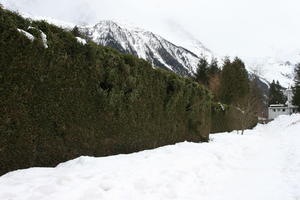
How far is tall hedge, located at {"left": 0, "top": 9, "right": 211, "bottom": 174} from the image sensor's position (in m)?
5.19

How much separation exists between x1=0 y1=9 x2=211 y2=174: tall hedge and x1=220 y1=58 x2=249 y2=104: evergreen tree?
2925cm

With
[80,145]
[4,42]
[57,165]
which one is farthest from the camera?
[80,145]

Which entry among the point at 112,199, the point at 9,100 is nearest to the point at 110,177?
the point at 112,199

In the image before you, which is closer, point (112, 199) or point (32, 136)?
point (112, 199)

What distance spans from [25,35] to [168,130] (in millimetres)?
7553

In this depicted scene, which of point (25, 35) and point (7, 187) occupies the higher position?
point (25, 35)

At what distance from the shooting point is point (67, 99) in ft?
21.5

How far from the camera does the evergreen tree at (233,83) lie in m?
38.2

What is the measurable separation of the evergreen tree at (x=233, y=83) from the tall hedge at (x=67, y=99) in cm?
2925

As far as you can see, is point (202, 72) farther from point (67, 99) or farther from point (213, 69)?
point (67, 99)

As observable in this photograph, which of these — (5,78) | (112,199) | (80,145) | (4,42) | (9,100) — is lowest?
(112,199)

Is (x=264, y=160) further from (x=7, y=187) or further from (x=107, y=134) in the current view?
(x=7, y=187)

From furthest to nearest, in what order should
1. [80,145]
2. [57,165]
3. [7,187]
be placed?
[80,145], [57,165], [7,187]

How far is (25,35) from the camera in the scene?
5410 mm
